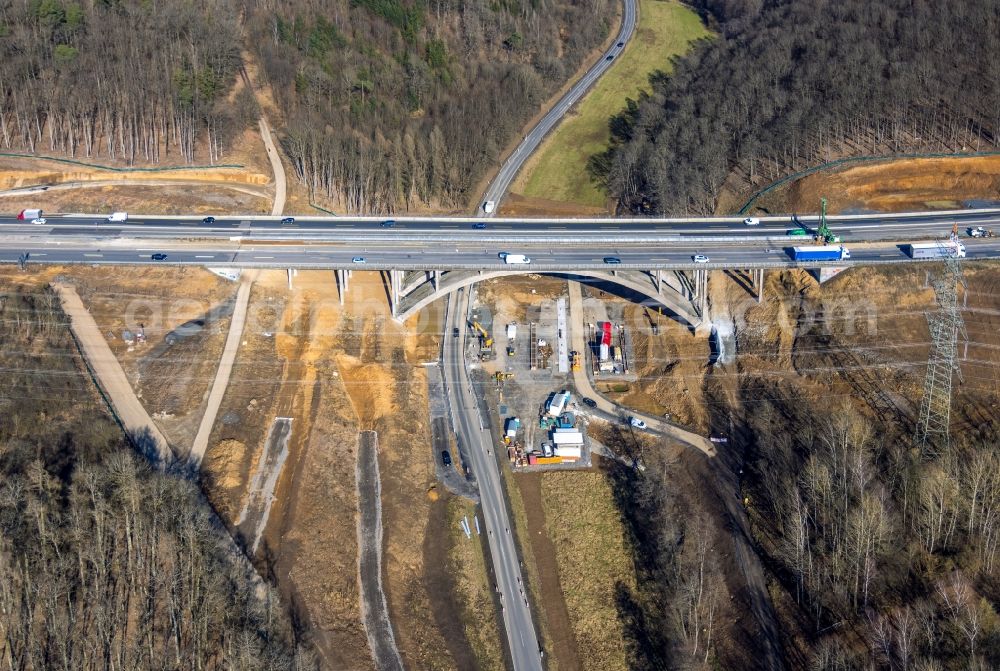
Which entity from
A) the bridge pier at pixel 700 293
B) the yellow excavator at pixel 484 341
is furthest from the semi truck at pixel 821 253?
the yellow excavator at pixel 484 341

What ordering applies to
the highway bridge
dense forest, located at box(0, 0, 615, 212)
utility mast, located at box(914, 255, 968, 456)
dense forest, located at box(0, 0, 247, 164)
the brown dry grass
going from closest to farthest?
the brown dry grass, utility mast, located at box(914, 255, 968, 456), the highway bridge, dense forest, located at box(0, 0, 247, 164), dense forest, located at box(0, 0, 615, 212)

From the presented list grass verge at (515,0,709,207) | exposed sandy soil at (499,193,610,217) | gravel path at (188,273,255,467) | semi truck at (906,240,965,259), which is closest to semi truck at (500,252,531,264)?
exposed sandy soil at (499,193,610,217)

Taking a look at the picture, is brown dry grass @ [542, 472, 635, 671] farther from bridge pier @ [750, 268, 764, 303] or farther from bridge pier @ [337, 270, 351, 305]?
bridge pier @ [337, 270, 351, 305]

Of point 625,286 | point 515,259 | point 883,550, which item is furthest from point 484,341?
point 883,550

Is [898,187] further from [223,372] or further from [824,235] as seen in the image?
[223,372]

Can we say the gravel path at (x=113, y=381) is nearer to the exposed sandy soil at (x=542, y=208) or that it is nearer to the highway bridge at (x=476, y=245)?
the highway bridge at (x=476, y=245)

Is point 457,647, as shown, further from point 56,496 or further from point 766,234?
point 766,234
